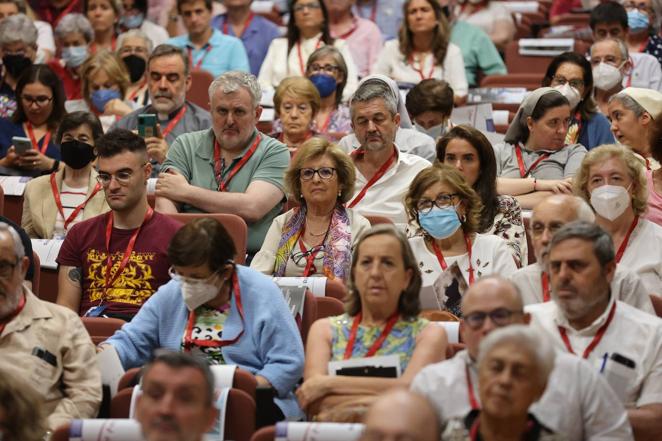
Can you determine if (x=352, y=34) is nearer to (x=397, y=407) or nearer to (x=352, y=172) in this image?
(x=352, y=172)

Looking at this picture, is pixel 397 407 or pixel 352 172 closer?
pixel 397 407

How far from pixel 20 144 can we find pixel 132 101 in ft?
3.80

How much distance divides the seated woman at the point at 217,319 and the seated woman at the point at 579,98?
2.50 m

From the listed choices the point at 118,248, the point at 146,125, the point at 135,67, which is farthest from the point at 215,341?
the point at 135,67

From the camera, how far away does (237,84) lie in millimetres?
6008

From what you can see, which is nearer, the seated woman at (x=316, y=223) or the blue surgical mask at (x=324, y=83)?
the seated woman at (x=316, y=223)

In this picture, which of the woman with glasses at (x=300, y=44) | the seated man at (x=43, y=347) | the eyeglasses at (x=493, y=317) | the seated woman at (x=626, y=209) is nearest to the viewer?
the eyeglasses at (x=493, y=317)

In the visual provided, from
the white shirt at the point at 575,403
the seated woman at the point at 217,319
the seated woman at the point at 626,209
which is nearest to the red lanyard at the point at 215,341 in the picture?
the seated woman at the point at 217,319

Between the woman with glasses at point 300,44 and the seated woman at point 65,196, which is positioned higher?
the woman with glasses at point 300,44

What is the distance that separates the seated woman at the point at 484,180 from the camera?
5539mm

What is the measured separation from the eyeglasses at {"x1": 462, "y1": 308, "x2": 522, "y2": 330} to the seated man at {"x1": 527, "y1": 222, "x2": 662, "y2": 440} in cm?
37

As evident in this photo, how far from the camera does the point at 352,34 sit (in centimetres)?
891

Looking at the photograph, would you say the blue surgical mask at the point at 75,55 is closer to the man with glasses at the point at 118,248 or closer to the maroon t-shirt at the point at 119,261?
the man with glasses at the point at 118,248

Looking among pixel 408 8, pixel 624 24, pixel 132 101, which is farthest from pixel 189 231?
pixel 624 24
